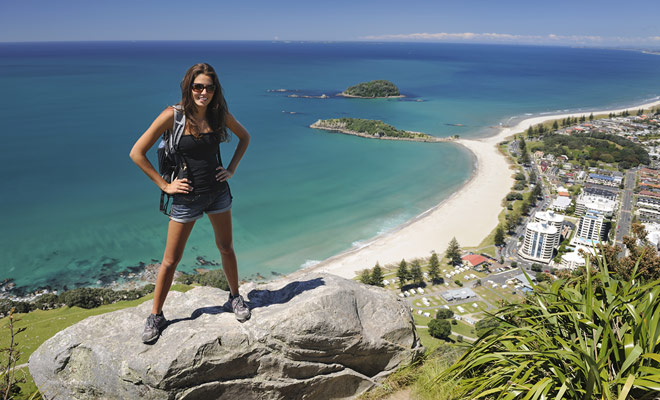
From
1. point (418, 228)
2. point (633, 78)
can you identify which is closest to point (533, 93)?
point (633, 78)

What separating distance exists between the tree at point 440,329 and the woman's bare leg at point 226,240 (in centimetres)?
1714

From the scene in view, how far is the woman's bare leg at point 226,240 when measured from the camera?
13.1ft

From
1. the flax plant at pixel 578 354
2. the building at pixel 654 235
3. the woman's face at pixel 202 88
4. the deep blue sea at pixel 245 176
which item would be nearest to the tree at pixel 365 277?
the deep blue sea at pixel 245 176

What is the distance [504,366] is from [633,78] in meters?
187

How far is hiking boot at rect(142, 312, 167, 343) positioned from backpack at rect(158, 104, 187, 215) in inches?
46.3

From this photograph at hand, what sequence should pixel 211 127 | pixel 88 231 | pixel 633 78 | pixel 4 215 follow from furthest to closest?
pixel 633 78 → pixel 4 215 → pixel 88 231 → pixel 211 127

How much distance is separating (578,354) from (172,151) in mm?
3820

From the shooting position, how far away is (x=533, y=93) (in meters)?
107

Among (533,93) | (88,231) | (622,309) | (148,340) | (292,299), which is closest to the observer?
(622,309)

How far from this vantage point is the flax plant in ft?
8.91

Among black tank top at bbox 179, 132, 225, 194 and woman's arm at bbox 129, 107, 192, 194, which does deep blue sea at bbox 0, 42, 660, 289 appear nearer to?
black tank top at bbox 179, 132, 225, 194

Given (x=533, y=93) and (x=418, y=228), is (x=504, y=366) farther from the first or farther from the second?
(x=533, y=93)

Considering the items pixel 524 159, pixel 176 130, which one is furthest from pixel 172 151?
pixel 524 159

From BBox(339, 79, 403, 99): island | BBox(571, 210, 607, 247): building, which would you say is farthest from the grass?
BBox(339, 79, 403, 99): island
